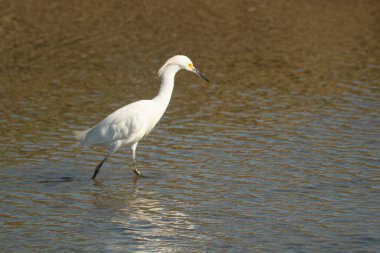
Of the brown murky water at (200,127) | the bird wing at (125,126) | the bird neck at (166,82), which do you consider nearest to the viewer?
the brown murky water at (200,127)

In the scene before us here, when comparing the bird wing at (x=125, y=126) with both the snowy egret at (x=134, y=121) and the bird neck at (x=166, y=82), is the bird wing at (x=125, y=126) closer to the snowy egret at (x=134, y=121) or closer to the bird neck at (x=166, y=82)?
the snowy egret at (x=134, y=121)

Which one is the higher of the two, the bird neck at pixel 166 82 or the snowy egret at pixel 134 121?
the bird neck at pixel 166 82

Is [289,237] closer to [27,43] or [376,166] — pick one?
[376,166]

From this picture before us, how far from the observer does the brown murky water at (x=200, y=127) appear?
397 inches

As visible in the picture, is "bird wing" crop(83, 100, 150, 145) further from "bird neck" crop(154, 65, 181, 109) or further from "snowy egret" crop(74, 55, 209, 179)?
"bird neck" crop(154, 65, 181, 109)

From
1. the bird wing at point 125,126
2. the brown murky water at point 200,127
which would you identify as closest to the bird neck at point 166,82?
the bird wing at point 125,126

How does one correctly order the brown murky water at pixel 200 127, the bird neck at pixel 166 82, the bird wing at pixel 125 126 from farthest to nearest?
1. the bird neck at pixel 166 82
2. the bird wing at pixel 125 126
3. the brown murky water at pixel 200 127

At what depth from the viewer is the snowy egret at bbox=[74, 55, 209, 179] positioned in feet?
40.5

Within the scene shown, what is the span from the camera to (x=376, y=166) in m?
12.9

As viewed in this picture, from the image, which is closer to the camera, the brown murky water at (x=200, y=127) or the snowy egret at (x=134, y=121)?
the brown murky water at (x=200, y=127)

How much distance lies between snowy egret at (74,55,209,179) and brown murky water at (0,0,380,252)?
550 millimetres

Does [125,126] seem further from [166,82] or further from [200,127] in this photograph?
[200,127]

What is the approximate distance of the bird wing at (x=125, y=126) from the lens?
12344 millimetres

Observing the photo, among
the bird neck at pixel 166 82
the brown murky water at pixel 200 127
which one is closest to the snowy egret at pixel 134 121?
the bird neck at pixel 166 82
